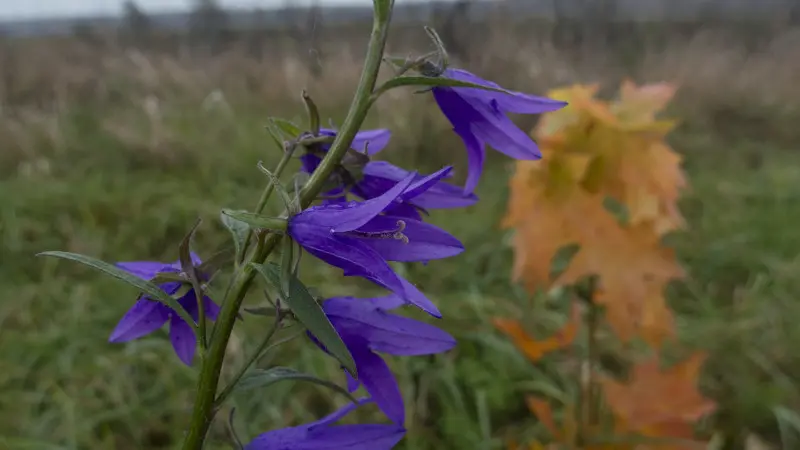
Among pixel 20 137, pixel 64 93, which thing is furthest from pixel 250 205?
pixel 64 93

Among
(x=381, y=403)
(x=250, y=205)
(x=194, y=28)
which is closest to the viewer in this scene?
(x=381, y=403)

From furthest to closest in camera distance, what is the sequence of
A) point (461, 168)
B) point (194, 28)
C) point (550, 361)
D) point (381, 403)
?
point (194, 28) < point (461, 168) < point (550, 361) < point (381, 403)

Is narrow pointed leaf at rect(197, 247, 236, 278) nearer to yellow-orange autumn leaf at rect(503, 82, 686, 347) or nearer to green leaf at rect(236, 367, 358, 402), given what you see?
green leaf at rect(236, 367, 358, 402)

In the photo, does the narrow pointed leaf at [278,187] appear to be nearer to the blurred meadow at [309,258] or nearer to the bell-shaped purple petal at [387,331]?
the bell-shaped purple petal at [387,331]

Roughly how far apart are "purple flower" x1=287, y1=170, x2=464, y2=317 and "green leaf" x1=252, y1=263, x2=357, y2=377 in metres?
0.03

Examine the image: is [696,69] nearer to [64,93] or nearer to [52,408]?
[64,93]

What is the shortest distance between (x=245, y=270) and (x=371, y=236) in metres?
0.09

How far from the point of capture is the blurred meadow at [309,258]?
4.98 feet

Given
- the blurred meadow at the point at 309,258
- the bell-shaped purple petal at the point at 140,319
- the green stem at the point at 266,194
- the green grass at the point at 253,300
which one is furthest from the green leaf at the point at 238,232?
the green grass at the point at 253,300

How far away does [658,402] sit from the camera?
1184mm

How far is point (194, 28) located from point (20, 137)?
170 inches

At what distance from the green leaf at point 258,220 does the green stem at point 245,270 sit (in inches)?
1.1

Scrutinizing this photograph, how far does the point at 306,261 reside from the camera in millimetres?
2141

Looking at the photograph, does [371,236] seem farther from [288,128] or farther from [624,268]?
[624,268]
